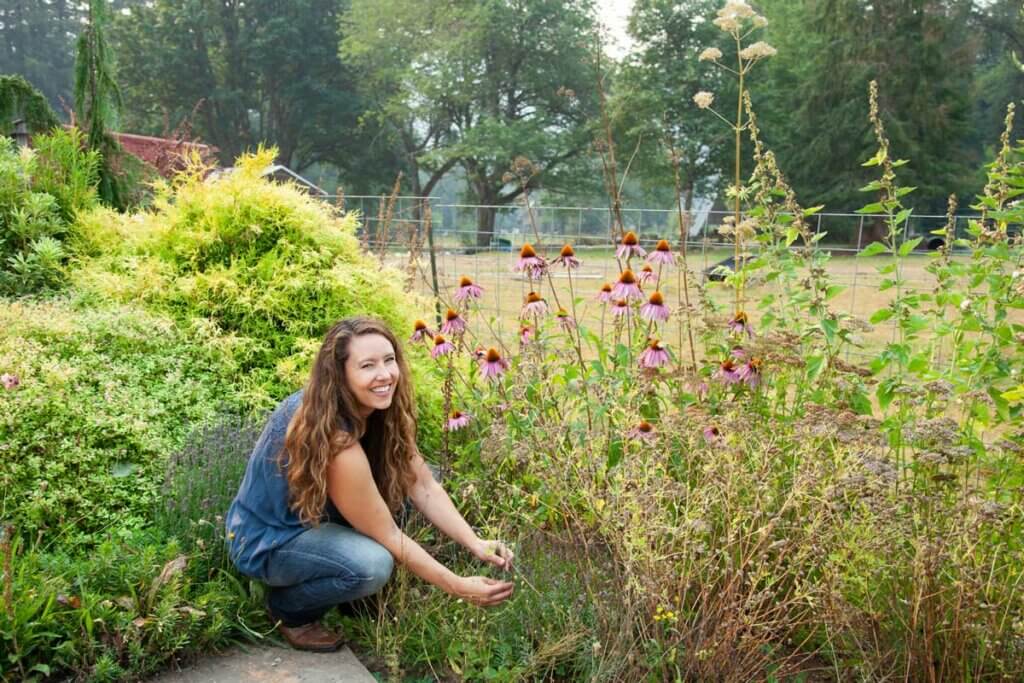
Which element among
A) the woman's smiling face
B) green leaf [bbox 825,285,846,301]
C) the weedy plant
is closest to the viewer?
the weedy plant

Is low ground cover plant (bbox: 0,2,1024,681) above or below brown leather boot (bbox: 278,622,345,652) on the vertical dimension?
above

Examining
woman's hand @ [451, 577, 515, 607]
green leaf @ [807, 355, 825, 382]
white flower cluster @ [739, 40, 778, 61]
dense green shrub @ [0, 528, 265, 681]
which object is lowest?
dense green shrub @ [0, 528, 265, 681]

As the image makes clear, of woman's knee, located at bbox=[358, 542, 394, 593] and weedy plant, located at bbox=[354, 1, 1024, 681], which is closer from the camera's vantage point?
weedy plant, located at bbox=[354, 1, 1024, 681]

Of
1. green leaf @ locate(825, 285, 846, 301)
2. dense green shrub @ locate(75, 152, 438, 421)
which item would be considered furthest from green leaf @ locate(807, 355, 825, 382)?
dense green shrub @ locate(75, 152, 438, 421)

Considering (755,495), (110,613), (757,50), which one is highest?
(757,50)

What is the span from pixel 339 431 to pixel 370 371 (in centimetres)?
19

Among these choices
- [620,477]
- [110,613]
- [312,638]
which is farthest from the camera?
[312,638]

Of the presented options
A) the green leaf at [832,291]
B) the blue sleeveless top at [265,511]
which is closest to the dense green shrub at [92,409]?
the blue sleeveless top at [265,511]

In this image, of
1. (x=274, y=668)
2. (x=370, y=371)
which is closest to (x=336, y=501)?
(x=370, y=371)

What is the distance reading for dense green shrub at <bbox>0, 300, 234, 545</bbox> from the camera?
2852 millimetres

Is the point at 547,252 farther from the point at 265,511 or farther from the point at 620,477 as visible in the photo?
the point at 620,477

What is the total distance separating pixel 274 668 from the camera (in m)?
2.41

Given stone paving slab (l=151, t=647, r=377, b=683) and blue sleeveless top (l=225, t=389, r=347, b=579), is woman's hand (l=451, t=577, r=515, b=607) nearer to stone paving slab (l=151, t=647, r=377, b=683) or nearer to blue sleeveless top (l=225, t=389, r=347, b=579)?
stone paving slab (l=151, t=647, r=377, b=683)

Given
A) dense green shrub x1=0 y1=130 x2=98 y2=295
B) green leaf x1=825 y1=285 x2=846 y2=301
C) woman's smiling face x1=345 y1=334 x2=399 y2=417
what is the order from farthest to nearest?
dense green shrub x1=0 y1=130 x2=98 y2=295 → green leaf x1=825 y1=285 x2=846 y2=301 → woman's smiling face x1=345 y1=334 x2=399 y2=417
